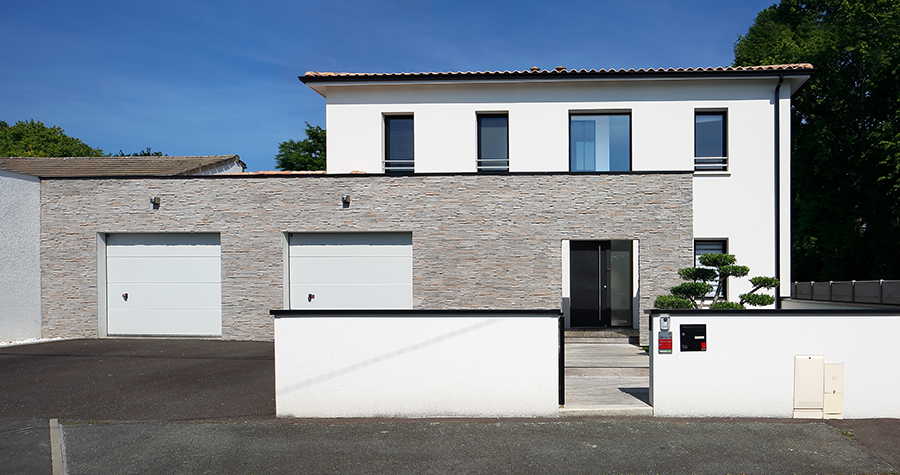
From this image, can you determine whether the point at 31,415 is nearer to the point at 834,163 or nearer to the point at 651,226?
the point at 651,226

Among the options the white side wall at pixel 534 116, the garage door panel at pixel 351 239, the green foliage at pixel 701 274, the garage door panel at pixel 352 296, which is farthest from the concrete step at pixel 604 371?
the white side wall at pixel 534 116

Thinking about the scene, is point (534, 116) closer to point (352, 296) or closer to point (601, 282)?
point (601, 282)

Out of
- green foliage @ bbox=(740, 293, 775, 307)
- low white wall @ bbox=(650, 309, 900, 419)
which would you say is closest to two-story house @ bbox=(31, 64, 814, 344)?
green foliage @ bbox=(740, 293, 775, 307)

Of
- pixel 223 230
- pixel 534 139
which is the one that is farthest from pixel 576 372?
pixel 223 230

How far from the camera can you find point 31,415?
234 inches

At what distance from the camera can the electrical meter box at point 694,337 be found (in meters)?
5.59

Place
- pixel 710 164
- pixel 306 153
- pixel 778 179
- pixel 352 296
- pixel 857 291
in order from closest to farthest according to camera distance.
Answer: pixel 352 296 → pixel 778 179 → pixel 710 164 → pixel 857 291 → pixel 306 153

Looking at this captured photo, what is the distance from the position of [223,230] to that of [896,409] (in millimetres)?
11523

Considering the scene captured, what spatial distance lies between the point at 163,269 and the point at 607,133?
1104 centimetres

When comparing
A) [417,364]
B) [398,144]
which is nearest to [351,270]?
[398,144]

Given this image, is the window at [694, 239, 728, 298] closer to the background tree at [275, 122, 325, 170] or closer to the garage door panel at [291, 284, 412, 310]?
the garage door panel at [291, 284, 412, 310]

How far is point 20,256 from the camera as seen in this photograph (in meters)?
10.7

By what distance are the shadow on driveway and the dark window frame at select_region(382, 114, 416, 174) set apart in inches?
209

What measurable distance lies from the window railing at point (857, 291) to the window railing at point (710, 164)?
10.3 meters
